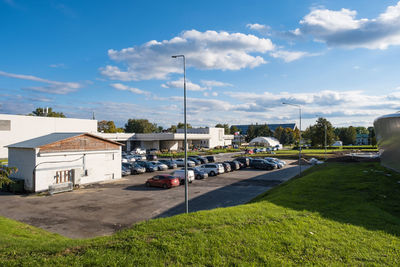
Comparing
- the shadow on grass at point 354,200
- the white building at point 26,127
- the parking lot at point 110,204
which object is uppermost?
the white building at point 26,127

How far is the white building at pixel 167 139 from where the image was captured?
72000 millimetres

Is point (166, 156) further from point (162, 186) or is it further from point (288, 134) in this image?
point (288, 134)

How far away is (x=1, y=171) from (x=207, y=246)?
32.5ft

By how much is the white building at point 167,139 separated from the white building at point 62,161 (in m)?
39.1

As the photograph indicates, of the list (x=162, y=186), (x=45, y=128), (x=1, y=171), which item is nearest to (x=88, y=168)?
(x=162, y=186)

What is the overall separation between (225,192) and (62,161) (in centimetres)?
1587

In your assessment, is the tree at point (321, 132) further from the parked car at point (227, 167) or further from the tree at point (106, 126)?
the tree at point (106, 126)

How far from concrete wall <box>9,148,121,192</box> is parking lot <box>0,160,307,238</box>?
66.4 inches

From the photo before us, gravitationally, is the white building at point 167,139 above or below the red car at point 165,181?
above

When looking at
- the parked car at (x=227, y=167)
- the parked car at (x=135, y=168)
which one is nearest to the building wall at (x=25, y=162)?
the parked car at (x=135, y=168)

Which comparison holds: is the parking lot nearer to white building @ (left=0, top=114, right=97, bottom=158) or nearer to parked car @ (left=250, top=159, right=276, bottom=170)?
parked car @ (left=250, top=159, right=276, bottom=170)

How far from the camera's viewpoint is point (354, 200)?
13.5 metres

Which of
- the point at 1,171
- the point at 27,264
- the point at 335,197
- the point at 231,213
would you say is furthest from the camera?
the point at 335,197

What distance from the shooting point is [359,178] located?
63.6 feet
